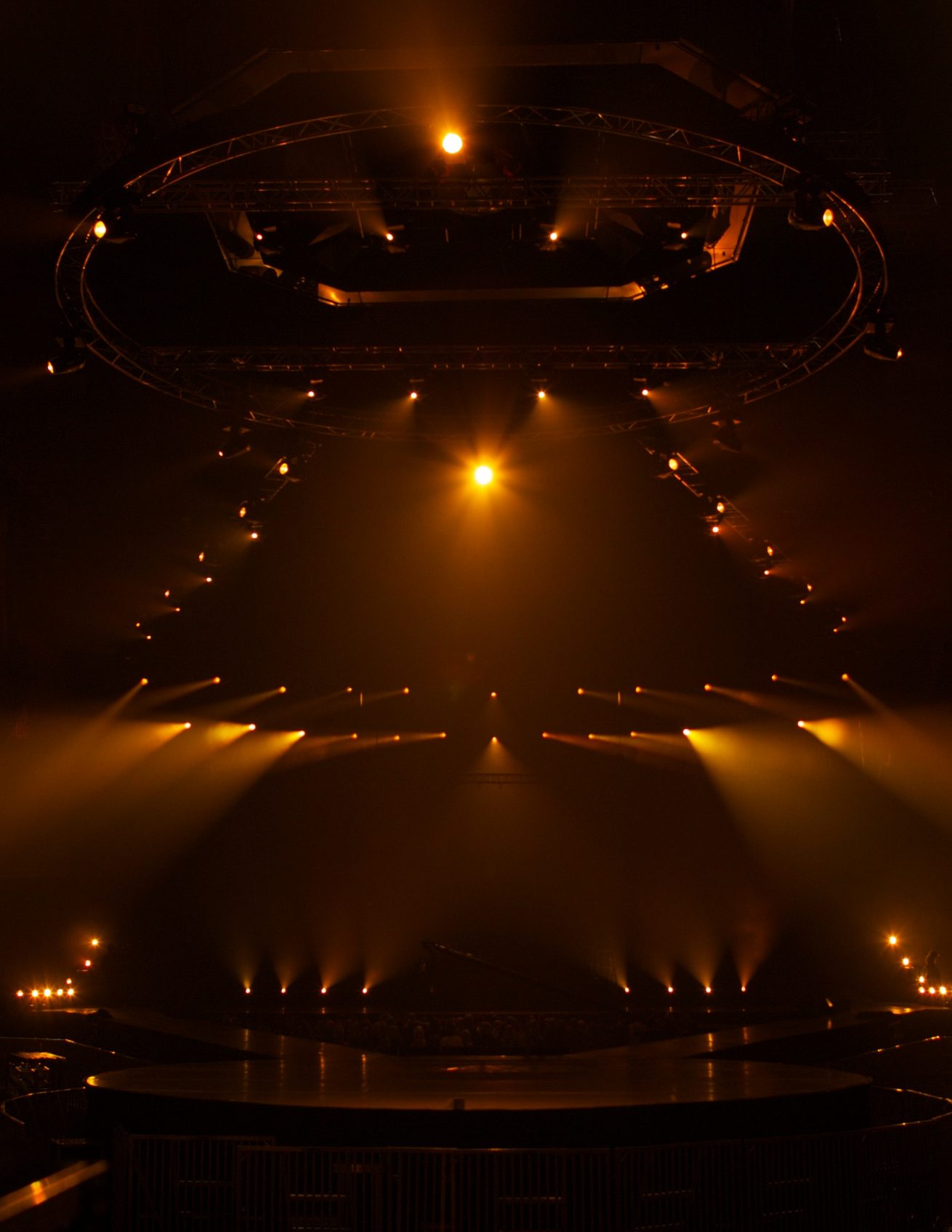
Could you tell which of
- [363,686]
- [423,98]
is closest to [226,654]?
[363,686]

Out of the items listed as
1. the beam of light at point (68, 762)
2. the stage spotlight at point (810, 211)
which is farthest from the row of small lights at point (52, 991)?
the stage spotlight at point (810, 211)

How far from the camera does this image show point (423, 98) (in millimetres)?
7625

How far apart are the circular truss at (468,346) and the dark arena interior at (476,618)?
0.06 metres

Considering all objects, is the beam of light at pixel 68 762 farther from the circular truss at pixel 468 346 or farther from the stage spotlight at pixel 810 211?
the stage spotlight at pixel 810 211

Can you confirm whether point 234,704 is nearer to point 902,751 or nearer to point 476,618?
point 476,618

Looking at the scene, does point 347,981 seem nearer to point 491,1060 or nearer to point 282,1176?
point 491,1060

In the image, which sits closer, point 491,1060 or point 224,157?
point 224,157

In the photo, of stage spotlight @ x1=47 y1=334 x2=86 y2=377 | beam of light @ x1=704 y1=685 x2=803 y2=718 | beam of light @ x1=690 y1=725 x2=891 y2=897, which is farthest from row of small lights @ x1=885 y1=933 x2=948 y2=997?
stage spotlight @ x1=47 y1=334 x2=86 y2=377

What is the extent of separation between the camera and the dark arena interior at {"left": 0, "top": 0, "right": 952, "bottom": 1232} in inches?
275

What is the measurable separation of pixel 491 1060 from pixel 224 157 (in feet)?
26.6

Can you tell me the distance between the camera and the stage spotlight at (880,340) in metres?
9.71

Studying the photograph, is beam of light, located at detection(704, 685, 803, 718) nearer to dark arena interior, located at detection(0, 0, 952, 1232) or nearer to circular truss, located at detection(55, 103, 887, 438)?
dark arena interior, located at detection(0, 0, 952, 1232)

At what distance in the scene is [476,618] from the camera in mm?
17422

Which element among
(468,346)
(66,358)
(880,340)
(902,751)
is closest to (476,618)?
(468,346)
